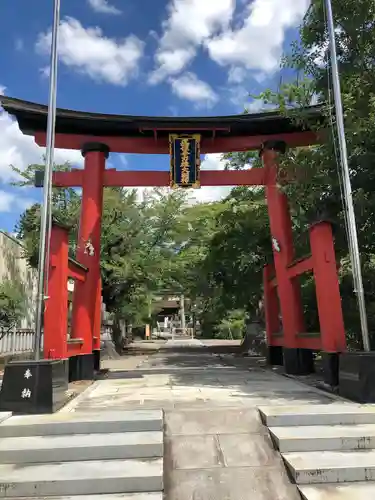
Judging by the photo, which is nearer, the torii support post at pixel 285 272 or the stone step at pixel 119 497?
the stone step at pixel 119 497

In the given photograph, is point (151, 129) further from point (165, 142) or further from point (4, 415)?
point (4, 415)

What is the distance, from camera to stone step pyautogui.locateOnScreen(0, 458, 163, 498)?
3895 millimetres

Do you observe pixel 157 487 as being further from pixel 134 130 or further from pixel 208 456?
pixel 134 130

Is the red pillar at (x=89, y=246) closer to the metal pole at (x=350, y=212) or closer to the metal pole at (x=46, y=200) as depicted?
the metal pole at (x=46, y=200)

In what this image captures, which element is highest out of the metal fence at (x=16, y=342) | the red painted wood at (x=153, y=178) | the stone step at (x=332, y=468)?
the red painted wood at (x=153, y=178)

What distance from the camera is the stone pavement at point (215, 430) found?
4023 millimetres

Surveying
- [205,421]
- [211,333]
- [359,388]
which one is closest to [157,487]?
[205,421]

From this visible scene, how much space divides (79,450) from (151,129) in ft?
25.1

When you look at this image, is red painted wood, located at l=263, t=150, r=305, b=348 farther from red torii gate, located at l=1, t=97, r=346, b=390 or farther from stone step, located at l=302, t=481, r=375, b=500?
stone step, located at l=302, t=481, r=375, b=500

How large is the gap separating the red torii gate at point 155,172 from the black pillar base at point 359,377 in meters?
2.77

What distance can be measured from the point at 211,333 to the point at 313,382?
32.0m

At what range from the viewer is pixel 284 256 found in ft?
33.7

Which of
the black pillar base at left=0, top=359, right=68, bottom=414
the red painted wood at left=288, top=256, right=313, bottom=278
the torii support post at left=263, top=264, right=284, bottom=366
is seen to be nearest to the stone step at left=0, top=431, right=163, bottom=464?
the black pillar base at left=0, top=359, right=68, bottom=414

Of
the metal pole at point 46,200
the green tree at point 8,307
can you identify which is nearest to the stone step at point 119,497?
the metal pole at point 46,200
